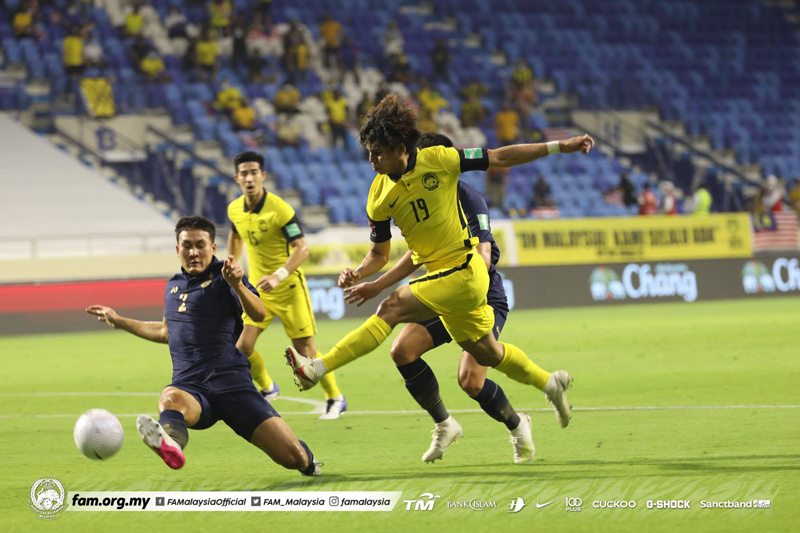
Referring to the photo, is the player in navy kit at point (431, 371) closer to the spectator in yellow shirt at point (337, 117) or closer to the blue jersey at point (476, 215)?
the blue jersey at point (476, 215)

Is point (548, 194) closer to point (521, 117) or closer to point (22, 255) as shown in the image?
point (521, 117)

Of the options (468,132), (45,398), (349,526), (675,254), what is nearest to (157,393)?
(45,398)

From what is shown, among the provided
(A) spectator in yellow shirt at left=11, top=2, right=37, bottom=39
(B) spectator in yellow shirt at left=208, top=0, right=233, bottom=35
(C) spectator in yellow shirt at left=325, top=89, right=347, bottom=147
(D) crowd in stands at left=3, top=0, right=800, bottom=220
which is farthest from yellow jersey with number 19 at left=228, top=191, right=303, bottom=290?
(B) spectator in yellow shirt at left=208, top=0, right=233, bottom=35

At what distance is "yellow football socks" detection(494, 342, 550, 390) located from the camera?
22.1 ft

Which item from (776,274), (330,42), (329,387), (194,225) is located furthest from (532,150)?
(330,42)

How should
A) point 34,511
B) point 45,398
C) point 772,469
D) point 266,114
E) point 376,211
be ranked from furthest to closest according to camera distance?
1. point 266,114
2. point 45,398
3. point 376,211
4. point 772,469
5. point 34,511

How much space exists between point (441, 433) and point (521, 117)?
22505 millimetres

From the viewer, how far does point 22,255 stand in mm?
20938

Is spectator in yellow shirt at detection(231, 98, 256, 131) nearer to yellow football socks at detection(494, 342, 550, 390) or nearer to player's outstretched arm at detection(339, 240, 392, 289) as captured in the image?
player's outstretched arm at detection(339, 240, 392, 289)

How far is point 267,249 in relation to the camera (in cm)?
977

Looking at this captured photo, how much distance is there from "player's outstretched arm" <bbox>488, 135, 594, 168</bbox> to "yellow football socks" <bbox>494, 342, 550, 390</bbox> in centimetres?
117

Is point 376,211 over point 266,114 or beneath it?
over

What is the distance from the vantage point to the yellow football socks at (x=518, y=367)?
6.73m

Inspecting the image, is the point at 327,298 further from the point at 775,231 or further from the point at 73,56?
the point at 775,231
